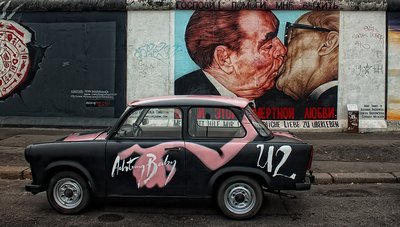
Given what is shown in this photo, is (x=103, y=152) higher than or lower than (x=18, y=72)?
lower

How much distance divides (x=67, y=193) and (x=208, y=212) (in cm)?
186

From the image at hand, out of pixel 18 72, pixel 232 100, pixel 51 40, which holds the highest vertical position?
pixel 51 40

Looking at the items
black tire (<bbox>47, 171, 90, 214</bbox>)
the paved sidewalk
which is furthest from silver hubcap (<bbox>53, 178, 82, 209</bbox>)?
the paved sidewalk

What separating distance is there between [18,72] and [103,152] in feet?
27.1

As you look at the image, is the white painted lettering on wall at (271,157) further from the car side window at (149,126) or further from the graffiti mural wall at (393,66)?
the graffiti mural wall at (393,66)

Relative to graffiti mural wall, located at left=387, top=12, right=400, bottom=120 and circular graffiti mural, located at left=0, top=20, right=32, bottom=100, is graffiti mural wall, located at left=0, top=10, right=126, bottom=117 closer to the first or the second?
circular graffiti mural, located at left=0, top=20, right=32, bottom=100

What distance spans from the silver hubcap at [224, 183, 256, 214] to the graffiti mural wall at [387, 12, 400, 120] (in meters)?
7.83

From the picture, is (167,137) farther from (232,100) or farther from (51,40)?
(51,40)

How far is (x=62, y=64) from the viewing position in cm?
1295

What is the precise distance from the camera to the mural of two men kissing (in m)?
12.3

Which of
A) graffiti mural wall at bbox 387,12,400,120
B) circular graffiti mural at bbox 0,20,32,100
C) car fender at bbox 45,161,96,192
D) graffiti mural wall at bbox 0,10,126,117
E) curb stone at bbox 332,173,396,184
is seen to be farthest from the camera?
circular graffiti mural at bbox 0,20,32,100

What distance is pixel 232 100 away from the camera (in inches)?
245

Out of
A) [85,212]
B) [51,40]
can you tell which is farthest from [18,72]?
[85,212]

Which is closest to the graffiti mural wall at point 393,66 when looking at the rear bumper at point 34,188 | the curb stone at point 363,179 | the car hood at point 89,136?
the curb stone at point 363,179
